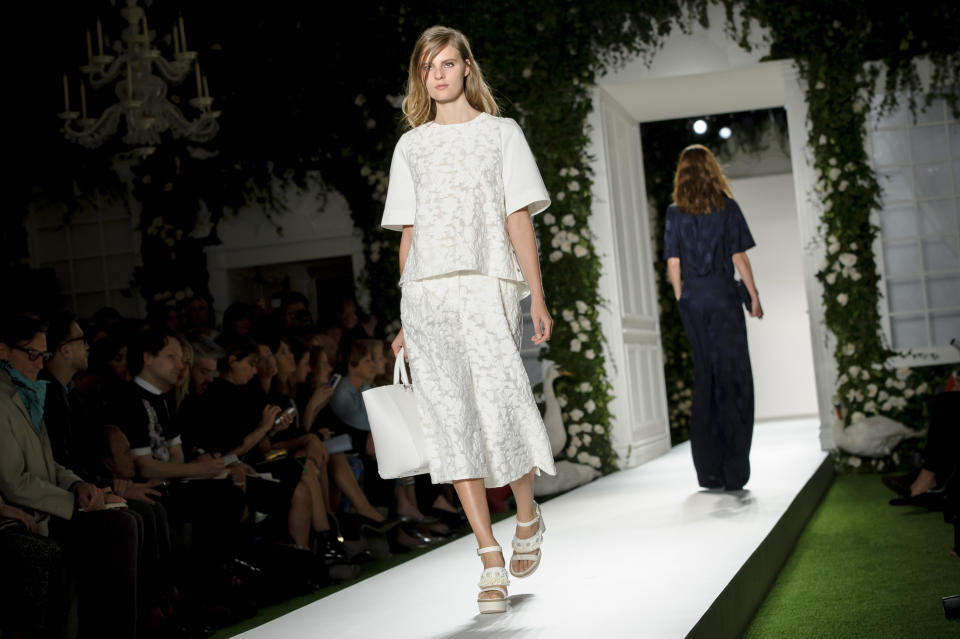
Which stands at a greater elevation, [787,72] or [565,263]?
[787,72]

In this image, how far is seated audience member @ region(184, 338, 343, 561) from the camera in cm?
397

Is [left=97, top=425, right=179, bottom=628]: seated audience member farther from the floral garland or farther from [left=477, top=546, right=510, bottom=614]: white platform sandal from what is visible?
the floral garland

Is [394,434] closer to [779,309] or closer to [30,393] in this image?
[30,393]

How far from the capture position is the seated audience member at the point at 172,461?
3490 millimetres

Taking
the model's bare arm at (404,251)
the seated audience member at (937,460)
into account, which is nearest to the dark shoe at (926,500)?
the seated audience member at (937,460)

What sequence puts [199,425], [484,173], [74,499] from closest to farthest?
[484,173]
[74,499]
[199,425]

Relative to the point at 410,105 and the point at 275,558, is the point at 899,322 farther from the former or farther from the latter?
the point at 410,105

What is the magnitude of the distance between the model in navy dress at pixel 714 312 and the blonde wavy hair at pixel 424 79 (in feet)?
6.95

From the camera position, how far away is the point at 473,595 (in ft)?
9.14

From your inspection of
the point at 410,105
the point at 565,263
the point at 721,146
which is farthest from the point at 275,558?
the point at 721,146

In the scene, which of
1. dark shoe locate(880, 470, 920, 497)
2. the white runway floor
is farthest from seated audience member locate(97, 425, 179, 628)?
dark shoe locate(880, 470, 920, 497)

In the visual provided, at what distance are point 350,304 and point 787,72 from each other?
2914mm

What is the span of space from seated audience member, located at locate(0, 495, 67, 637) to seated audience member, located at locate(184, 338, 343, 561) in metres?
1.15

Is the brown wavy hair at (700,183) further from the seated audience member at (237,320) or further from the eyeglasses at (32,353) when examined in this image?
the eyeglasses at (32,353)
